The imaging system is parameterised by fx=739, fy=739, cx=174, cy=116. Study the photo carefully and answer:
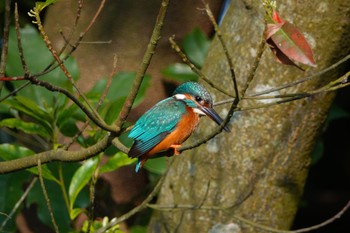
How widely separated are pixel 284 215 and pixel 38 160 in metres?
1.23

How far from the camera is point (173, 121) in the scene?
2389mm

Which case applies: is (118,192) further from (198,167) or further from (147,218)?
(198,167)

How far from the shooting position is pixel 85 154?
204cm

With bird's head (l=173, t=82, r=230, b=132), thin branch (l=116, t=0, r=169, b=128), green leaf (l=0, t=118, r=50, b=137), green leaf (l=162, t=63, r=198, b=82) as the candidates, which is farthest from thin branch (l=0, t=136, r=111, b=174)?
green leaf (l=162, t=63, r=198, b=82)

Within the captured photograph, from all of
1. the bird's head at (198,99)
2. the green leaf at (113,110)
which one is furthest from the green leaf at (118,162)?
the bird's head at (198,99)

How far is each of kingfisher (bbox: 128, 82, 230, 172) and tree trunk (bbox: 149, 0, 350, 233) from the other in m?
0.50

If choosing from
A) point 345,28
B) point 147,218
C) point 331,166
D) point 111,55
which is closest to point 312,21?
point 345,28

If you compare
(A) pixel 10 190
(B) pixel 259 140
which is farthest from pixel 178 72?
(A) pixel 10 190

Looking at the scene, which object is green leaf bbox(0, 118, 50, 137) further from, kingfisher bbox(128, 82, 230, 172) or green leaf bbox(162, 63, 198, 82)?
green leaf bbox(162, 63, 198, 82)

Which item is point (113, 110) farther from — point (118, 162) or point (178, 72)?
point (178, 72)

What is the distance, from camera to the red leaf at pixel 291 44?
5.75ft

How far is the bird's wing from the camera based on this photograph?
2305 mm

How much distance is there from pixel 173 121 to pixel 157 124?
0.05 meters

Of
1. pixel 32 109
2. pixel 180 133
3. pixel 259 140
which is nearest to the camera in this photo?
pixel 180 133
